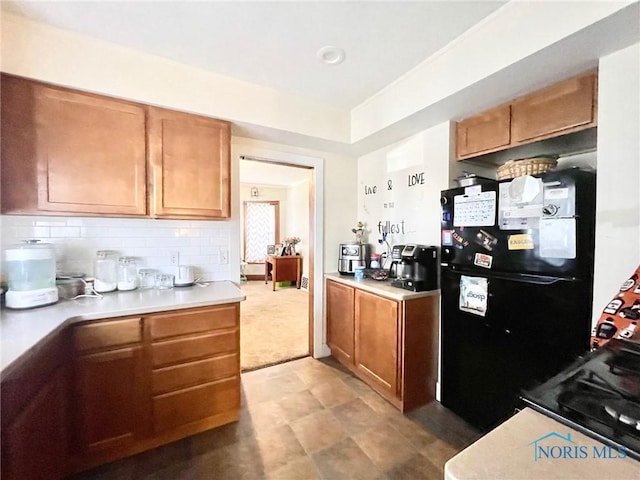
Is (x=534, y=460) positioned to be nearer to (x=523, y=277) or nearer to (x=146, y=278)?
(x=523, y=277)

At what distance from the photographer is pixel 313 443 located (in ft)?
5.58

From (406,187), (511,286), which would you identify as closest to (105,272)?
(406,187)

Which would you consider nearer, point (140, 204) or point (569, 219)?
point (569, 219)

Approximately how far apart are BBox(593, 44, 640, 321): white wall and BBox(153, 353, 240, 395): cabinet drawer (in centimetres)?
206

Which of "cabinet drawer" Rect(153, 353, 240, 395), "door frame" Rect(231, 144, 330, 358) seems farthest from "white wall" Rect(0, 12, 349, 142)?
"cabinet drawer" Rect(153, 353, 240, 395)

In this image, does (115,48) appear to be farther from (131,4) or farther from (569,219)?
(569,219)

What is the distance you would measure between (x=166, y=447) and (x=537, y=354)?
2.21m

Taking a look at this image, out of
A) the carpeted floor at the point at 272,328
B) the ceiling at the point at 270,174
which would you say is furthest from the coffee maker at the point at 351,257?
the ceiling at the point at 270,174

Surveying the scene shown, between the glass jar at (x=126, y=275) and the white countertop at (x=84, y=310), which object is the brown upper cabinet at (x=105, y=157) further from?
the white countertop at (x=84, y=310)

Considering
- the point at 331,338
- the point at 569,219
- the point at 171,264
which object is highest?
the point at 569,219

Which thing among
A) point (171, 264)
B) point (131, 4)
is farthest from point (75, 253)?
point (131, 4)

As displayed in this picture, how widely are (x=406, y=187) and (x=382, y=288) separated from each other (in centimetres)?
97

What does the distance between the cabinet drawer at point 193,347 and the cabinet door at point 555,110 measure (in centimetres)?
226

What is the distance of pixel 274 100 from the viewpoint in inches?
87.0
